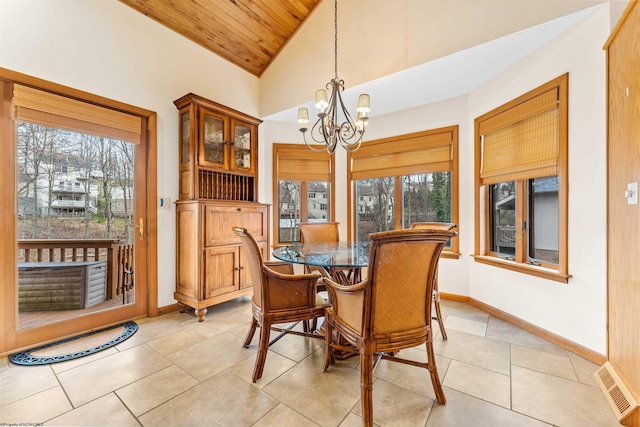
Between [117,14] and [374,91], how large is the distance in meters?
2.72

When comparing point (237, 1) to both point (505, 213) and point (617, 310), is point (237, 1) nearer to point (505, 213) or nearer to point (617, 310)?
point (505, 213)

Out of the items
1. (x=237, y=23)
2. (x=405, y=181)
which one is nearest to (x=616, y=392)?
(x=405, y=181)

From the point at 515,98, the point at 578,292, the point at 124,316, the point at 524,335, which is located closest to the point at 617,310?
the point at 578,292

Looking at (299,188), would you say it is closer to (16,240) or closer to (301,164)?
(301,164)

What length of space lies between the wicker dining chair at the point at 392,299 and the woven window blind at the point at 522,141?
181 cm

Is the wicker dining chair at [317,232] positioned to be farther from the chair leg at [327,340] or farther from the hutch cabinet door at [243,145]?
the chair leg at [327,340]

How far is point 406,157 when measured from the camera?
380cm

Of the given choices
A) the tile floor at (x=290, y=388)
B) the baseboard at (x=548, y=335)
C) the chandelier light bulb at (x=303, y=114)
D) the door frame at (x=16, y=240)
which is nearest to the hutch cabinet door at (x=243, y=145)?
the door frame at (x=16, y=240)

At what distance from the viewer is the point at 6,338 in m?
2.08

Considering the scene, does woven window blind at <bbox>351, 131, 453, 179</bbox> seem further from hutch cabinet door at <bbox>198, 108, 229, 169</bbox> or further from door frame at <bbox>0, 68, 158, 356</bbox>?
door frame at <bbox>0, 68, 158, 356</bbox>

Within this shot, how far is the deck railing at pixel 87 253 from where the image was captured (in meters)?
2.25

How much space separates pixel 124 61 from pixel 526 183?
420 centimetres

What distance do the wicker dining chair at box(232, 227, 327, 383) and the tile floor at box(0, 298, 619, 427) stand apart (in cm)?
29

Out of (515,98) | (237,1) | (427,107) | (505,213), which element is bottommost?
(505,213)
